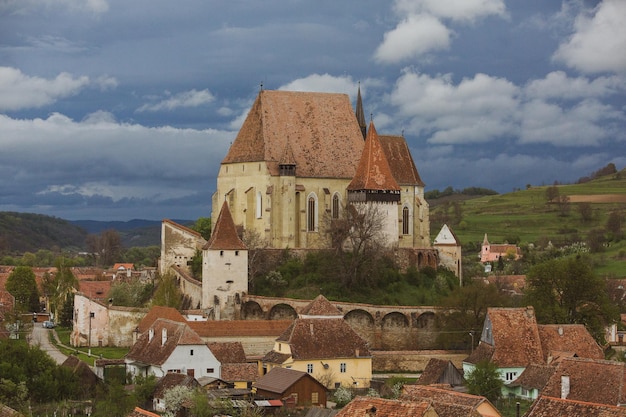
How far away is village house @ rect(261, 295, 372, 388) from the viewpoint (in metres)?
62.5

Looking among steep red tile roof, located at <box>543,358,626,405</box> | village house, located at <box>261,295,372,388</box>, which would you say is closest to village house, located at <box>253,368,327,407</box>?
village house, located at <box>261,295,372,388</box>

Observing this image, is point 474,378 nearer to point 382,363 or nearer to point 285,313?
point 382,363

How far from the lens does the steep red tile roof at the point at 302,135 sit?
82.2 metres

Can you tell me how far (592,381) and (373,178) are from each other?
119ft

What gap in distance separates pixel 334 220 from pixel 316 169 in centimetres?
414

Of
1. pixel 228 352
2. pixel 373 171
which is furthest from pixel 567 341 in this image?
pixel 373 171

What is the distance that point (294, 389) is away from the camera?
183 feet

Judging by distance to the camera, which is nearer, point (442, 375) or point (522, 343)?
point (442, 375)

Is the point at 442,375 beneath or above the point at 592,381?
beneath

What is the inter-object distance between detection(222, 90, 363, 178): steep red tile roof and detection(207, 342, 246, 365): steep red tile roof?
19213 millimetres

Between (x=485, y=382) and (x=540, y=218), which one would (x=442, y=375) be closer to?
(x=485, y=382)

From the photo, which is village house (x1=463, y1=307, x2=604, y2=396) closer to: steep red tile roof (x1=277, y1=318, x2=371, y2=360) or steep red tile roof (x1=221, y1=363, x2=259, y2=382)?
steep red tile roof (x1=277, y1=318, x2=371, y2=360)

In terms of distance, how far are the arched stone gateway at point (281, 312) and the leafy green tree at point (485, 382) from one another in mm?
18885

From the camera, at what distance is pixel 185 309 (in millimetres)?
77875
